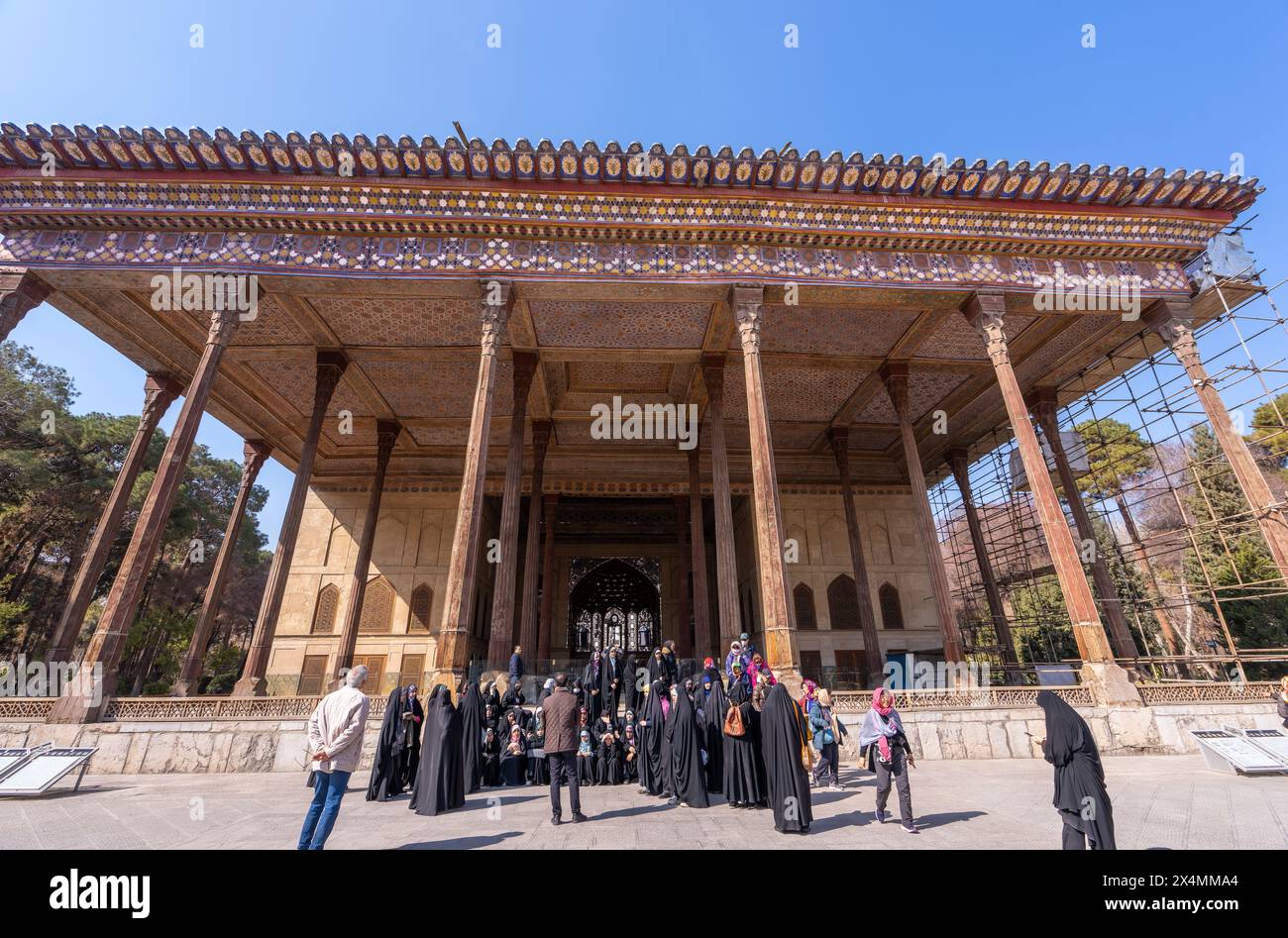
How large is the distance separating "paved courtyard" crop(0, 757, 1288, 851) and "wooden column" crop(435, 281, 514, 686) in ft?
6.59

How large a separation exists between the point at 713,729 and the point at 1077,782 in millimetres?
3656

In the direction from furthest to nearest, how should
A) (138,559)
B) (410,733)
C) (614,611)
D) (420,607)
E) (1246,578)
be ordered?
(614,611) < (420,607) < (1246,578) < (138,559) < (410,733)

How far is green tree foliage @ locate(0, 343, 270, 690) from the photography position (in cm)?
1628

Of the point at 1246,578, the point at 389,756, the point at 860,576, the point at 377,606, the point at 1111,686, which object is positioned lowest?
the point at 389,756

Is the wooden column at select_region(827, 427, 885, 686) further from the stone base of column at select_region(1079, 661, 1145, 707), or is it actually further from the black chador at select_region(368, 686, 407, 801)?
the black chador at select_region(368, 686, 407, 801)

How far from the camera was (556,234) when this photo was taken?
1043cm

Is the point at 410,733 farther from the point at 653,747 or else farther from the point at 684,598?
the point at 684,598

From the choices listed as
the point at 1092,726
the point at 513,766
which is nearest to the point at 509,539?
the point at 513,766

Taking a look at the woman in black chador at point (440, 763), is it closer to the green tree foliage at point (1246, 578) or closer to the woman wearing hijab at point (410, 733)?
the woman wearing hijab at point (410, 733)

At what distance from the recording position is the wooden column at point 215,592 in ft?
36.3

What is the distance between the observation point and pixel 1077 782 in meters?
2.98

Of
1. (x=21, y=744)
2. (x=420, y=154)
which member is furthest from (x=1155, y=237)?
(x=21, y=744)

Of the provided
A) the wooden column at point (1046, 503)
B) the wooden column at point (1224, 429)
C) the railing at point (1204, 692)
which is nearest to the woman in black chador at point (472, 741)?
the wooden column at point (1046, 503)

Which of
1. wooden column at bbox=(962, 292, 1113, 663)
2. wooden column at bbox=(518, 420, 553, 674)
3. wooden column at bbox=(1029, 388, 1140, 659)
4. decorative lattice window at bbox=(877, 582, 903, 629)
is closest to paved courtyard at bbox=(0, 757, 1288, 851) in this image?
wooden column at bbox=(962, 292, 1113, 663)
